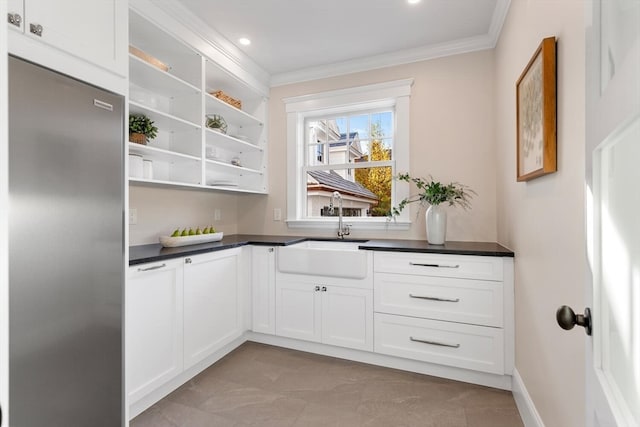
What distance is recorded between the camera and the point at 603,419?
580mm

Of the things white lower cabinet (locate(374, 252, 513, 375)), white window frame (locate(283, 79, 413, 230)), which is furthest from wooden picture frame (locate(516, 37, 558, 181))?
white window frame (locate(283, 79, 413, 230))

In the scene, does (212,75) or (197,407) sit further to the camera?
(212,75)

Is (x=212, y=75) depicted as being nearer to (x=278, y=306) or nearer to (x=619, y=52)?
(x=278, y=306)

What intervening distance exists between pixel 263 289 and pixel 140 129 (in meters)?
1.53

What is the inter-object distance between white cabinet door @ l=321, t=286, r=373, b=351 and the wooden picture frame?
1.35 m

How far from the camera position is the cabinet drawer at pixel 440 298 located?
2.09 m

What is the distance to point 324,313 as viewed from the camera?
2.52m

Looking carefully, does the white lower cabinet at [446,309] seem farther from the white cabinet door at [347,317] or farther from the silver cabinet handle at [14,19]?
the silver cabinet handle at [14,19]

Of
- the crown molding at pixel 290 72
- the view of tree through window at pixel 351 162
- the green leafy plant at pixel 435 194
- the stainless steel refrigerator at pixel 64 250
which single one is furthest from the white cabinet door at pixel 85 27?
the green leafy plant at pixel 435 194

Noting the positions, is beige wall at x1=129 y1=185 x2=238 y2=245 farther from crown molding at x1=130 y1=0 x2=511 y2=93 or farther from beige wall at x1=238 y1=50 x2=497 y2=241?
beige wall at x1=238 y1=50 x2=497 y2=241

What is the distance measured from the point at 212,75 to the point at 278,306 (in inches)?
83.3

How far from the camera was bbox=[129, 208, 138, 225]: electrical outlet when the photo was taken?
233 centimetres

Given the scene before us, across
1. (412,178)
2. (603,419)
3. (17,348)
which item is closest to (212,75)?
(412,178)

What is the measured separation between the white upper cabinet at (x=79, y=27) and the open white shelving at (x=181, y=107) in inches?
19.5
